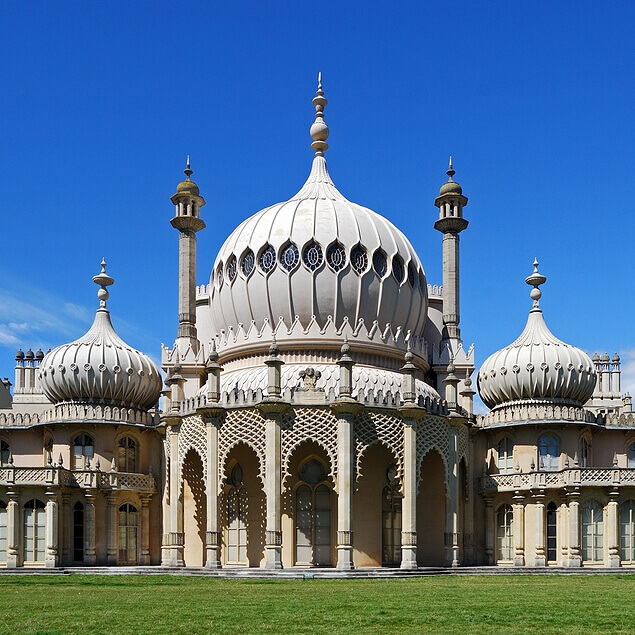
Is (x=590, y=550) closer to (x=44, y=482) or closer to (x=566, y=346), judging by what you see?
(x=566, y=346)

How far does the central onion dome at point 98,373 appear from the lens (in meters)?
49.1

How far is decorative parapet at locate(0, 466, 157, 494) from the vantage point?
146 ft

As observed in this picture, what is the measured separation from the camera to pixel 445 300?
178 ft

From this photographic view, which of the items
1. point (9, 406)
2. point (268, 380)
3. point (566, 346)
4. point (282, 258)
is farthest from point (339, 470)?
point (9, 406)

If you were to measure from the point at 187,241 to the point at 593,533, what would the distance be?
79.7 feet

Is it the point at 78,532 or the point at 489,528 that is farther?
the point at 489,528

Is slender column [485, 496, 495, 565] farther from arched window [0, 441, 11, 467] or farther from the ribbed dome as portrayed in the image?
arched window [0, 441, 11, 467]

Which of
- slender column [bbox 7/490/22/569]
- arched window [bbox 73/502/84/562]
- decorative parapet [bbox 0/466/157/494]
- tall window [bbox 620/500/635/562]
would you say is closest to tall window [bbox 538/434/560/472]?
tall window [bbox 620/500/635/562]

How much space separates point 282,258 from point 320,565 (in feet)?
44.2

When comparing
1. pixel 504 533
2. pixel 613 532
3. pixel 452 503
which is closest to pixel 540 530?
pixel 504 533

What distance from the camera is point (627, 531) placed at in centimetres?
4525

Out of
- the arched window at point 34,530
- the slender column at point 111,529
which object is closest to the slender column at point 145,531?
the slender column at point 111,529

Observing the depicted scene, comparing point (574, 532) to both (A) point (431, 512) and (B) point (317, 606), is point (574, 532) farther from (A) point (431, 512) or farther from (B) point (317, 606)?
(B) point (317, 606)

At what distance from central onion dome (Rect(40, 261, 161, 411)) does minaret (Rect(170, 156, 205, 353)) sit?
3.20 meters
